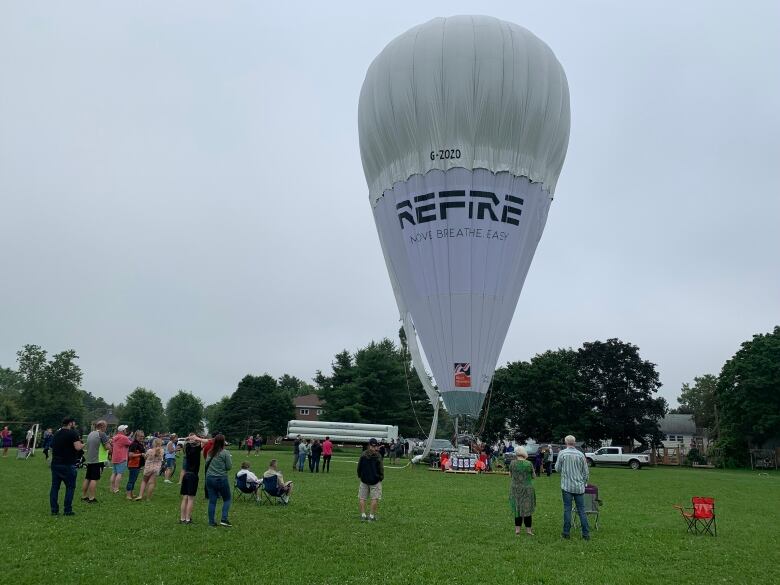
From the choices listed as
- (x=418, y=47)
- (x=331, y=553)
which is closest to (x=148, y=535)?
(x=331, y=553)

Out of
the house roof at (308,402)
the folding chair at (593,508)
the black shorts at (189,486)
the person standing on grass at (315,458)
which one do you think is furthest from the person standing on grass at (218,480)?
the house roof at (308,402)

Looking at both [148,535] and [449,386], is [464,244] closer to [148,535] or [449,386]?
[449,386]

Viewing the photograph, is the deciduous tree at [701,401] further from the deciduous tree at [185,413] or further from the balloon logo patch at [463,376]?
the deciduous tree at [185,413]

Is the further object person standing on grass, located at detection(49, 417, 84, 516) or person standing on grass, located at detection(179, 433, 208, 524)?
person standing on grass, located at detection(49, 417, 84, 516)

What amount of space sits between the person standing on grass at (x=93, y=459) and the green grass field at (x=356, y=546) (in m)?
0.32

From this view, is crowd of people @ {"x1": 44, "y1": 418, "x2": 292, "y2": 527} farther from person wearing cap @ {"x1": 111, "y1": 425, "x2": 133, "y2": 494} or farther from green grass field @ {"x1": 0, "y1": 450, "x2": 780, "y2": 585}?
green grass field @ {"x1": 0, "y1": 450, "x2": 780, "y2": 585}

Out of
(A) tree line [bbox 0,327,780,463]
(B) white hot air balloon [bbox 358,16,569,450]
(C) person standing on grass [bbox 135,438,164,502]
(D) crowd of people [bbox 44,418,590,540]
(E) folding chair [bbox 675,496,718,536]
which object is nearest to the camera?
(D) crowd of people [bbox 44,418,590,540]

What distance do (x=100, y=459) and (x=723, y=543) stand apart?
1170 cm

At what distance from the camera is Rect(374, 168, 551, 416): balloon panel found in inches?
995

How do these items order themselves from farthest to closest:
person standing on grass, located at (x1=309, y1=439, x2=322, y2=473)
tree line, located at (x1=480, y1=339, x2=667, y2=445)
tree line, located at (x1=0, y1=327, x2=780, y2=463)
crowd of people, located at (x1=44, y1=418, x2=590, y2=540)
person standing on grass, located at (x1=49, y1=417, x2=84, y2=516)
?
tree line, located at (x1=480, y1=339, x2=667, y2=445) → tree line, located at (x1=0, y1=327, x2=780, y2=463) → person standing on grass, located at (x1=309, y1=439, x2=322, y2=473) → person standing on grass, located at (x1=49, y1=417, x2=84, y2=516) → crowd of people, located at (x1=44, y1=418, x2=590, y2=540)

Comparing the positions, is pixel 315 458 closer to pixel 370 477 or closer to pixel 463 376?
pixel 463 376

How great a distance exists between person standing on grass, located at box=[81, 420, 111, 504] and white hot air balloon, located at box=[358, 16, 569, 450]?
15.3 m


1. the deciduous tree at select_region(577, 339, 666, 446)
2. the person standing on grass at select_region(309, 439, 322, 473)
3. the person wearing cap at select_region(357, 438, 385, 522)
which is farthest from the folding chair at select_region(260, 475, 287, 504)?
the deciduous tree at select_region(577, 339, 666, 446)

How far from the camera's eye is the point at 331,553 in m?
8.41
